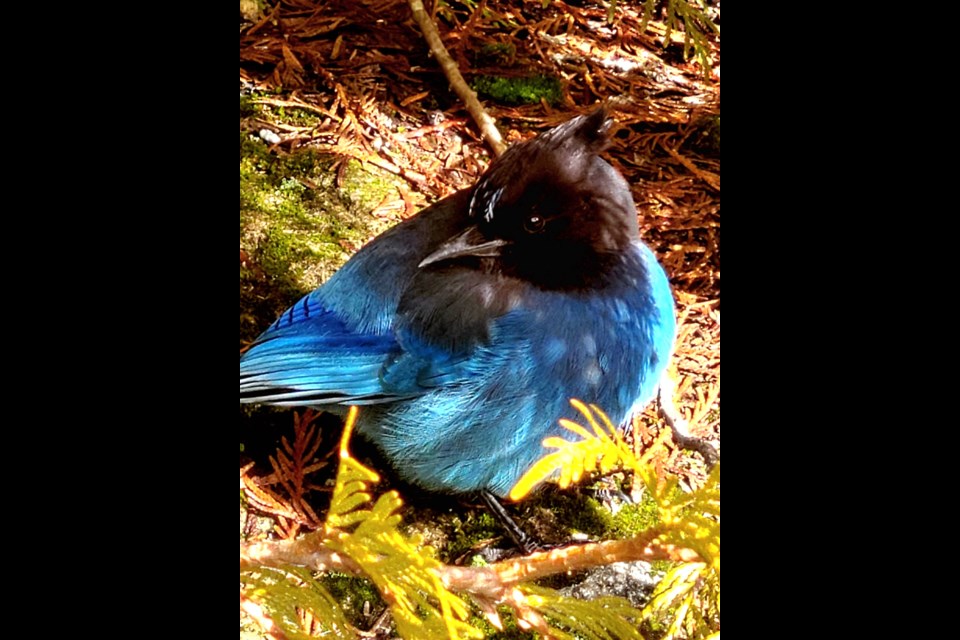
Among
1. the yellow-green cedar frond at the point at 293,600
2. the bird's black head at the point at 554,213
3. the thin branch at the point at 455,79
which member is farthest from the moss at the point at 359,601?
the thin branch at the point at 455,79

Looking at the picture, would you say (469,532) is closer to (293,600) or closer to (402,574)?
(402,574)

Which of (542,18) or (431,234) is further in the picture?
(542,18)

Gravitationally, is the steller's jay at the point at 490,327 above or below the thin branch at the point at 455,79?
below

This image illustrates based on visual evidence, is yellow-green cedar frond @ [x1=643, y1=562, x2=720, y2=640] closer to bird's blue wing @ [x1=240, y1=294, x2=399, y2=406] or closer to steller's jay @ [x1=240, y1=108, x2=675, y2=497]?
steller's jay @ [x1=240, y1=108, x2=675, y2=497]

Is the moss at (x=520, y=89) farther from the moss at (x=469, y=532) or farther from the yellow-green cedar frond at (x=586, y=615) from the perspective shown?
the yellow-green cedar frond at (x=586, y=615)
